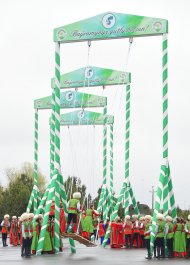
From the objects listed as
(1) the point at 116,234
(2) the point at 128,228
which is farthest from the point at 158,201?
(1) the point at 116,234

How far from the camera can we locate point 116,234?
33.6 metres

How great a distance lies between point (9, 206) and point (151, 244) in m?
43.5

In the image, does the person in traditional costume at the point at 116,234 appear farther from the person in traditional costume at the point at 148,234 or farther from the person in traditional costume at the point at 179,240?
the person in traditional costume at the point at 179,240

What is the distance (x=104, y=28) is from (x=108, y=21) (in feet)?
1.06

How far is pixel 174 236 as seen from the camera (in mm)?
26156

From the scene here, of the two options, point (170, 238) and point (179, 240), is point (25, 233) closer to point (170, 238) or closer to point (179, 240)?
point (170, 238)

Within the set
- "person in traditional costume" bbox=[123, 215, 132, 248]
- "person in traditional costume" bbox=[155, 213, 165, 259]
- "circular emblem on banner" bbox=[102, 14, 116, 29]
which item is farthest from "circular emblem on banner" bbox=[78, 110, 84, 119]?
"person in traditional costume" bbox=[155, 213, 165, 259]

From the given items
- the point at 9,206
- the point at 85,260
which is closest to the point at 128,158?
the point at 85,260

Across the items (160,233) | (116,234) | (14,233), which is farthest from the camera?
(14,233)

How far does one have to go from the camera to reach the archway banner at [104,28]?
27928mm

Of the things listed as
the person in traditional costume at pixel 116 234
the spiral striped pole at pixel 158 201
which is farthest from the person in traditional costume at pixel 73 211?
the person in traditional costume at pixel 116 234

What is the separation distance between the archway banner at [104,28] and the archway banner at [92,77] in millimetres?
6758

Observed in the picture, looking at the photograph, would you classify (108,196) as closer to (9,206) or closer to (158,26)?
(158,26)

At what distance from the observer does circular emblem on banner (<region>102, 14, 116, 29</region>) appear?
92.2 ft
